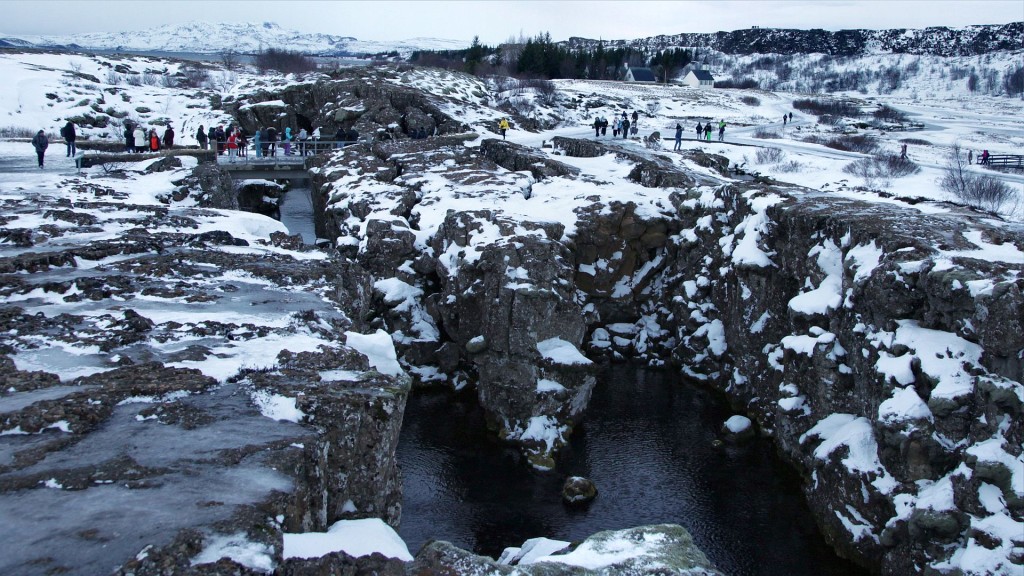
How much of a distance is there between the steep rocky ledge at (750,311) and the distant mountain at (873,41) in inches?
5162

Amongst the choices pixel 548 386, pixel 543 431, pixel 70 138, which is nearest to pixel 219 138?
pixel 70 138

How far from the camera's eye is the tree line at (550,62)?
87.5 meters

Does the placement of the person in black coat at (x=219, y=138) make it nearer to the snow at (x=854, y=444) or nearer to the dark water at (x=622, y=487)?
the dark water at (x=622, y=487)

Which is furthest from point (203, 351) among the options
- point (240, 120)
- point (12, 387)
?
point (240, 120)

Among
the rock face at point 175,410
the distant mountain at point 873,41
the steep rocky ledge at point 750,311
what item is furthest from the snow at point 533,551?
the distant mountain at point 873,41

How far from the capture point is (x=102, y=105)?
4925cm

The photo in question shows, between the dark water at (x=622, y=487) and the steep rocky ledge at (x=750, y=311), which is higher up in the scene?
the steep rocky ledge at (x=750, y=311)

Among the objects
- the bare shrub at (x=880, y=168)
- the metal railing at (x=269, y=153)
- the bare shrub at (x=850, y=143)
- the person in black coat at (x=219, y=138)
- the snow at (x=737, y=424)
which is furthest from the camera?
the bare shrub at (x=850, y=143)

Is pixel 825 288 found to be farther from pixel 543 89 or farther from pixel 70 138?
pixel 543 89

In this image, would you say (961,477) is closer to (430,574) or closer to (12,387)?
(430,574)

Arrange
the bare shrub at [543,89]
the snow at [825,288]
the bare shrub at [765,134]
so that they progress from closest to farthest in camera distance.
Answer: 1. the snow at [825,288]
2. the bare shrub at [765,134]
3. the bare shrub at [543,89]

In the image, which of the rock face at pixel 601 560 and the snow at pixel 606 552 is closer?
the rock face at pixel 601 560

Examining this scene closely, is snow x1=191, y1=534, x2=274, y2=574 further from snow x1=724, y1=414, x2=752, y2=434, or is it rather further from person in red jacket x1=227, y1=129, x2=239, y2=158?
person in red jacket x1=227, y1=129, x2=239, y2=158

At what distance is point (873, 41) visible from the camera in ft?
545
